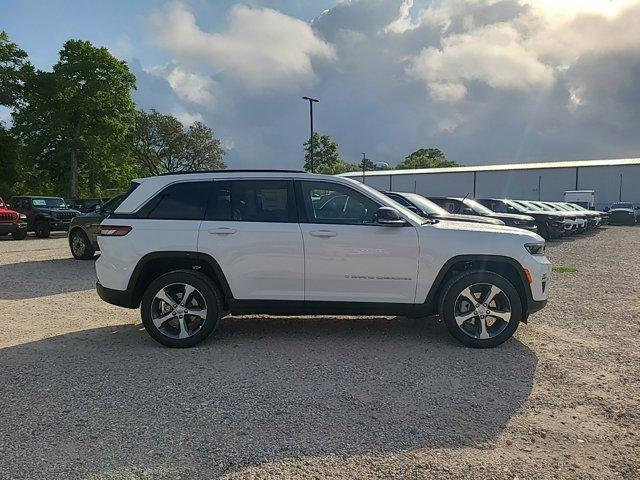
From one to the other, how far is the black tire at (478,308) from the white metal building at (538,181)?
4600cm

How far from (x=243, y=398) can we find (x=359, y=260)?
1.82 meters

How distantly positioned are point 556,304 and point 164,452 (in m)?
6.13

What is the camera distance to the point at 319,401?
3865 millimetres

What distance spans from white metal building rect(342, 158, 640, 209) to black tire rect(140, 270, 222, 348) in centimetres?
4770

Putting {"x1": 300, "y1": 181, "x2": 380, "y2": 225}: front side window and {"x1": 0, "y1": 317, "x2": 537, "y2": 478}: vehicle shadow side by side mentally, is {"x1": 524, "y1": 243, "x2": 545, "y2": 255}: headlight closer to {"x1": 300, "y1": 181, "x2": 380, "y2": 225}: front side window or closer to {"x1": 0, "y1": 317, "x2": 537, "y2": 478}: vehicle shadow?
{"x1": 0, "y1": 317, "x2": 537, "y2": 478}: vehicle shadow

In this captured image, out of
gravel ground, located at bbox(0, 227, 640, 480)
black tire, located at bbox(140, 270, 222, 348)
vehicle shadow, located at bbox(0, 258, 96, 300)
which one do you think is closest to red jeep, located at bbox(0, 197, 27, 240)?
vehicle shadow, located at bbox(0, 258, 96, 300)

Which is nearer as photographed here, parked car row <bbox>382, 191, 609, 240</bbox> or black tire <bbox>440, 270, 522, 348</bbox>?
black tire <bbox>440, 270, 522, 348</bbox>

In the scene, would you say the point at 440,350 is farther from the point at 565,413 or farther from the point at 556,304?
the point at 556,304

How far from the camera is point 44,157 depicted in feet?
115

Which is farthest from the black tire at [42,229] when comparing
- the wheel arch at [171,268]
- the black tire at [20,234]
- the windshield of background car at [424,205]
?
the wheel arch at [171,268]

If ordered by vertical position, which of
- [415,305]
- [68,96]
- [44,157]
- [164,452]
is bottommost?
[164,452]

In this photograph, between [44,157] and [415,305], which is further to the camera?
[44,157]

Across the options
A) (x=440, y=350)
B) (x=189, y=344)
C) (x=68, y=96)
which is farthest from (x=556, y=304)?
(x=68, y=96)

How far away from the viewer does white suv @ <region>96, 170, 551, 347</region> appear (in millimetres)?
5035
